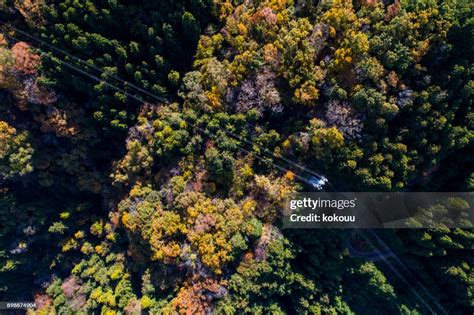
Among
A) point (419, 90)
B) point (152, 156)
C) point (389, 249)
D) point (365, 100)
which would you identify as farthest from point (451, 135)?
point (152, 156)
